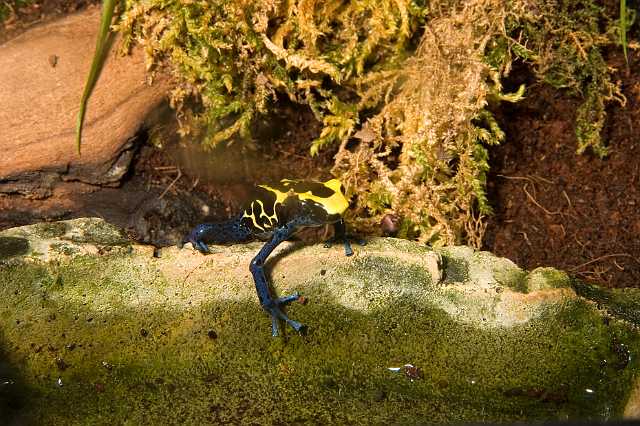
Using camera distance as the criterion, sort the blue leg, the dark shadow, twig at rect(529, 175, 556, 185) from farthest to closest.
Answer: twig at rect(529, 175, 556, 185) < the blue leg < the dark shadow

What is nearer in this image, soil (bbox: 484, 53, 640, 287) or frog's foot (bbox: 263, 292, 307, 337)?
frog's foot (bbox: 263, 292, 307, 337)

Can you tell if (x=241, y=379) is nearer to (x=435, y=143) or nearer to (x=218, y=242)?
(x=218, y=242)

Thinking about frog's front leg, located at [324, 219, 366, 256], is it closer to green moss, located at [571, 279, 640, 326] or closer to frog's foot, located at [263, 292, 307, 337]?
frog's foot, located at [263, 292, 307, 337]

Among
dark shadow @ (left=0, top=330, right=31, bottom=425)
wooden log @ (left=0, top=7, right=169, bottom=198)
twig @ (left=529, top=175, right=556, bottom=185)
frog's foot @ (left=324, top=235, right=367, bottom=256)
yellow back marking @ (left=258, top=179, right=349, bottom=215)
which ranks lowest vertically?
twig @ (left=529, top=175, right=556, bottom=185)

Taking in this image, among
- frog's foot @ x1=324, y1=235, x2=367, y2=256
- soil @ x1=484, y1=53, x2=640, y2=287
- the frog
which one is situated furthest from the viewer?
soil @ x1=484, y1=53, x2=640, y2=287

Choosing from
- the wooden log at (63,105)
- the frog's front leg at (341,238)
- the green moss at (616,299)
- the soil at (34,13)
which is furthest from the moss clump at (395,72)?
the green moss at (616,299)

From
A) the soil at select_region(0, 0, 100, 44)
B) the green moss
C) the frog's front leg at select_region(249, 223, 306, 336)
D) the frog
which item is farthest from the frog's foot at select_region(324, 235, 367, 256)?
the soil at select_region(0, 0, 100, 44)

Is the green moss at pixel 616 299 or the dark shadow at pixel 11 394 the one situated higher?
the dark shadow at pixel 11 394

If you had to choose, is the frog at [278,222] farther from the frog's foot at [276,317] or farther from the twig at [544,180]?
the twig at [544,180]
